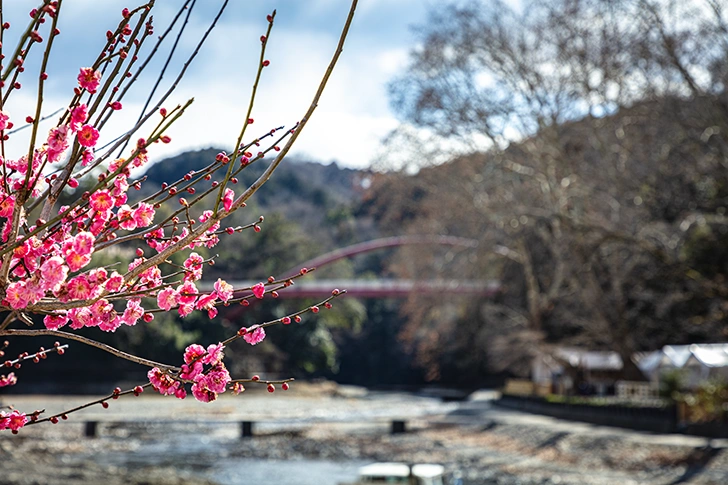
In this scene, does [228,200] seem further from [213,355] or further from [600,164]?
[600,164]

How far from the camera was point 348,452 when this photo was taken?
16828 millimetres

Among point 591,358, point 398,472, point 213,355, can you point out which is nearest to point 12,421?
point 213,355

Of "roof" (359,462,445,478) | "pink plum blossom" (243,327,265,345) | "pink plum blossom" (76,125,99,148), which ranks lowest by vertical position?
"roof" (359,462,445,478)

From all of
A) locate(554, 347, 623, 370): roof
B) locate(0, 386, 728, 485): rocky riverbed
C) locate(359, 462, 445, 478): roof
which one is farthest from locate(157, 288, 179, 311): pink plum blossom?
locate(554, 347, 623, 370): roof

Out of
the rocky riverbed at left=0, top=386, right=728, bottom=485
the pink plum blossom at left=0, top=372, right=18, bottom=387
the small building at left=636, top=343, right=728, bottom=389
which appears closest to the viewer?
the pink plum blossom at left=0, top=372, right=18, bottom=387

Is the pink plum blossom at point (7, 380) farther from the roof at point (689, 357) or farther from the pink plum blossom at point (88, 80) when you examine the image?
the roof at point (689, 357)

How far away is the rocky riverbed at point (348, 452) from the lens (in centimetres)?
1254

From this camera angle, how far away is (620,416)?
16.7 metres

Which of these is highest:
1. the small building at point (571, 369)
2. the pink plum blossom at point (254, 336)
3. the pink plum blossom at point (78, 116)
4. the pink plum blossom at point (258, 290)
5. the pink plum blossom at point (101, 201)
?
the pink plum blossom at point (78, 116)

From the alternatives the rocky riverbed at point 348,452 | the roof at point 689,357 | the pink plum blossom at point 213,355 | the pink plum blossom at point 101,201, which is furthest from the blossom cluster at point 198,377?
the roof at point 689,357

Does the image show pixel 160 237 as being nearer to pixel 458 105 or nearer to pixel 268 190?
pixel 458 105

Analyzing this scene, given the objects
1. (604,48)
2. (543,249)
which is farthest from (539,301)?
(604,48)

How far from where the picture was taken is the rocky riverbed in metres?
12.5

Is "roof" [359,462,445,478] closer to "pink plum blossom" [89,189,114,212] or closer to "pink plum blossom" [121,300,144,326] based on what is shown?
"pink plum blossom" [121,300,144,326]
